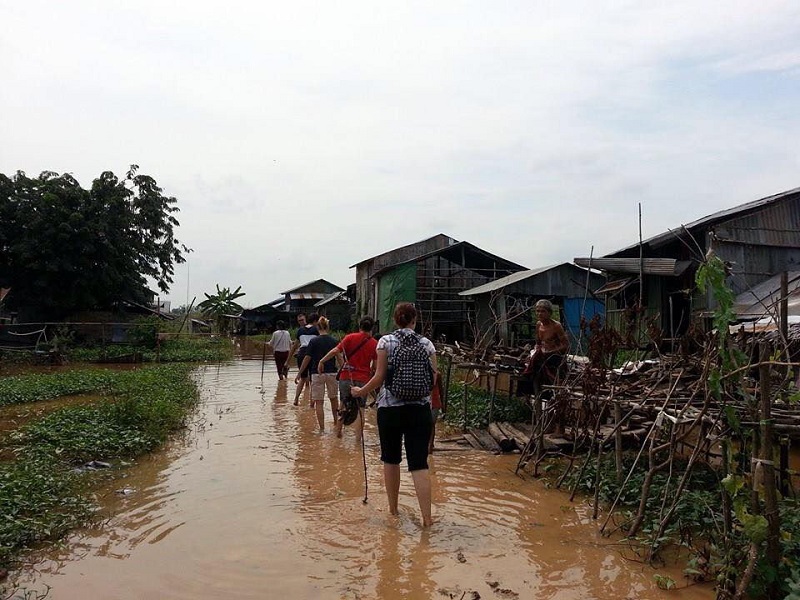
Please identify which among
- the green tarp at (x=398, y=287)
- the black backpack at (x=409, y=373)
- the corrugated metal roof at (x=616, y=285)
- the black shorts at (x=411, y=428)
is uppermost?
the green tarp at (x=398, y=287)

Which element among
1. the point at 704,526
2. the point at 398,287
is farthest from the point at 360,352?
the point at 398,287

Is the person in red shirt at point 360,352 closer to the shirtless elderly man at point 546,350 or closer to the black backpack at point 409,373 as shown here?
the shirtless elderly man at point 546,350

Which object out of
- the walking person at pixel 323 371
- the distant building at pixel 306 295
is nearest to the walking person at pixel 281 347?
the walking person at pixel 323 371

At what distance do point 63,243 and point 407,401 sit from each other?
84.1 ft

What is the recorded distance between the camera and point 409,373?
5.22 meters

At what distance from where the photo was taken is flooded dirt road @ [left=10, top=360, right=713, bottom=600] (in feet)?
14.1

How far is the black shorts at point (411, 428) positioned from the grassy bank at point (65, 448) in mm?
2799

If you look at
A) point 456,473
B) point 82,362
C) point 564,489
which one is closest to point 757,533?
point 564,489

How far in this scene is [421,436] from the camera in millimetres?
5230

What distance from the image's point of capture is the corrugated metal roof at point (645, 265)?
13.2 metres

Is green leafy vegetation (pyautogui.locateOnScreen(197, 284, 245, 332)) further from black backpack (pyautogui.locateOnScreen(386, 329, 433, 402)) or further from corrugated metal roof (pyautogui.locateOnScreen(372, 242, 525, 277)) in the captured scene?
black backpack (pyautogui.locateOnScreen(386, 329, 433, 402))

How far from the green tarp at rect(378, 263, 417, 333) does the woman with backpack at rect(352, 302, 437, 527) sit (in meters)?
20.0

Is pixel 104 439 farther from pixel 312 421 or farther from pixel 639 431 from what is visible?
pixel 639 431

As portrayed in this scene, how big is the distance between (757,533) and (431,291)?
22.6 meters
